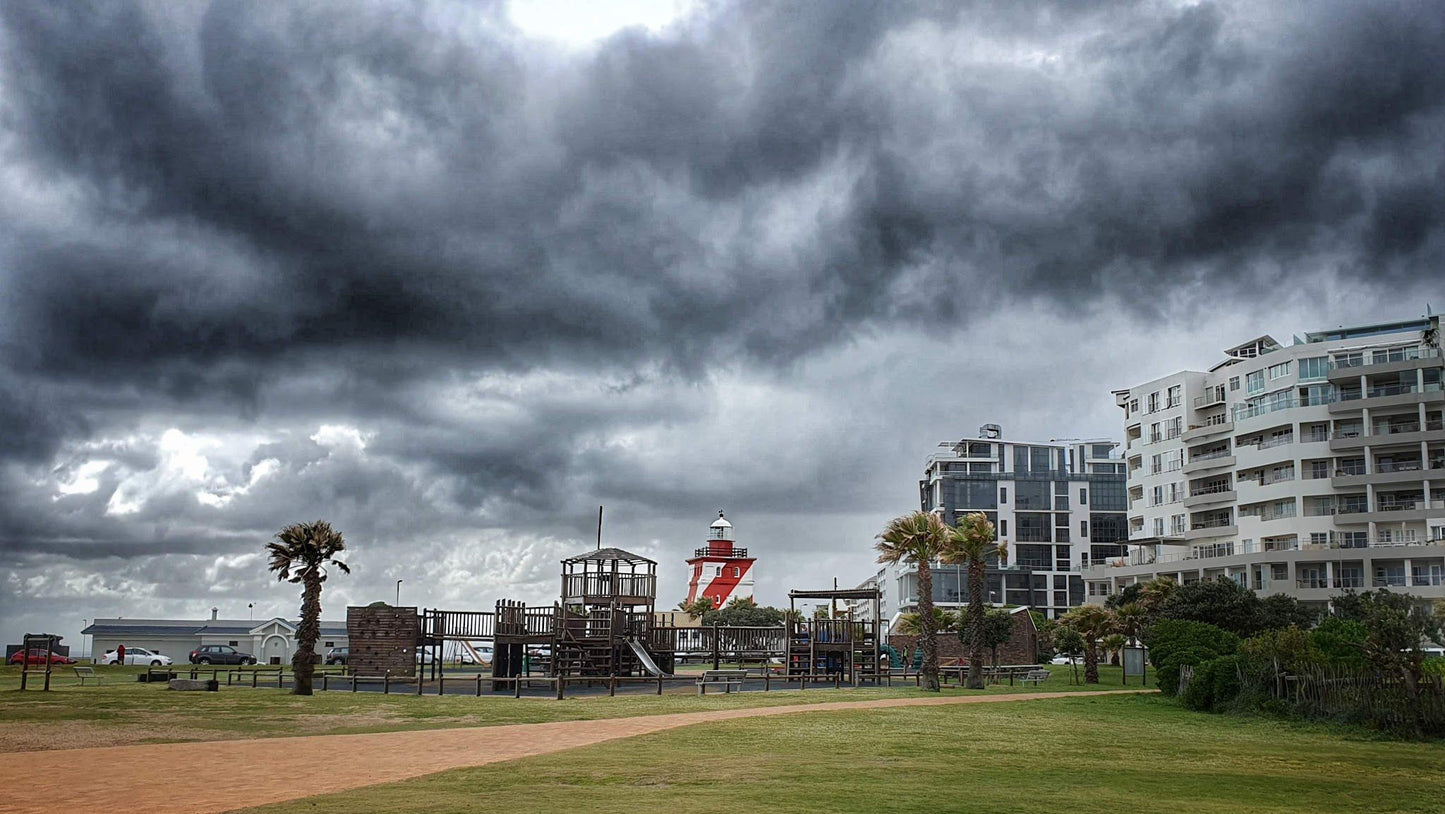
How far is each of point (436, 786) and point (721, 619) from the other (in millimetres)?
83812

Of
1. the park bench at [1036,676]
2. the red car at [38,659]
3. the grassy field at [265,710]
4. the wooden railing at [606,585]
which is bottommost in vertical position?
the red car at [38,659]

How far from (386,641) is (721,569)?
61.1 metres

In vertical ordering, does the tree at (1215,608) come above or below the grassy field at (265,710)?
above

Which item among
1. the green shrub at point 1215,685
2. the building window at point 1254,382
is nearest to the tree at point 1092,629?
the green shrub at point 1215,685

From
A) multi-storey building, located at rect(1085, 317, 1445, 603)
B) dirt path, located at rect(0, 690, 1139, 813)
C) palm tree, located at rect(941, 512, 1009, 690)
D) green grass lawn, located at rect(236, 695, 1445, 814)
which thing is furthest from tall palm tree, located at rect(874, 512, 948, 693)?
multi-storey building, located at rect(1085, 317, 1445, 603)

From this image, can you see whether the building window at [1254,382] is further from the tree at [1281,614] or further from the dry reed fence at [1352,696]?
the dry reed fence at [1352,696]

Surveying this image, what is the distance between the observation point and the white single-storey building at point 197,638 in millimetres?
89438

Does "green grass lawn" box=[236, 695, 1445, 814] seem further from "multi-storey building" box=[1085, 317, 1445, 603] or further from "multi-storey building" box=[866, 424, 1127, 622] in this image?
"multi-storey building" box=[866, 424, 1127, 622]

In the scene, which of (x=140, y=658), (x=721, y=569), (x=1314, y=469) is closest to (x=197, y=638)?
(x=140, y=658)

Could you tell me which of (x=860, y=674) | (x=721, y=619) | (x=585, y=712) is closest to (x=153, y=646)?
(x=721, y=619)

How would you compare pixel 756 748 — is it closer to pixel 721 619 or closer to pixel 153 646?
pixel 721 619

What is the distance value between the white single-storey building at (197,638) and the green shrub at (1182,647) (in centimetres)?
6541

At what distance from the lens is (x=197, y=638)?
302 ft

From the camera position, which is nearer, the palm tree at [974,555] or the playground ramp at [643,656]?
the palm tree at [974,555]
